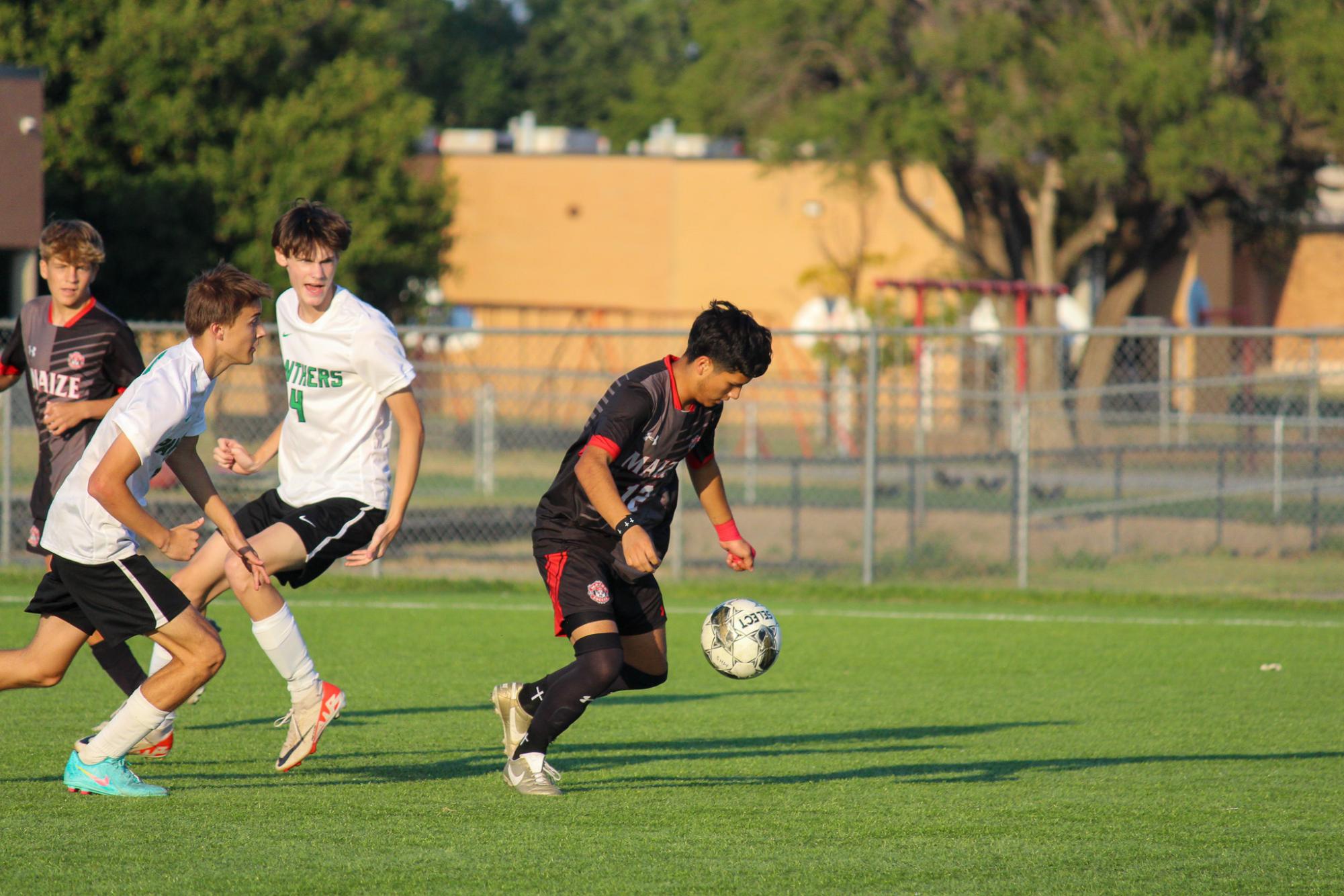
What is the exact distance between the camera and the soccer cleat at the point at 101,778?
5.32 metres

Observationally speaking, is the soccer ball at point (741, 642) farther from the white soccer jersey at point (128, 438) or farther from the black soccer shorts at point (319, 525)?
the white soccer jersey at point (128, 438)

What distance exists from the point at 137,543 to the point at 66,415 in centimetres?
140

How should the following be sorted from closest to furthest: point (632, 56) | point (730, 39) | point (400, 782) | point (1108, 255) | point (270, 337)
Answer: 1. point (400, 782)
2. point (270, 337)
3. point (730, 39)
4. point (1108, 255)
5. point (632, 56)

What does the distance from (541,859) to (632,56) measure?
77812 mm

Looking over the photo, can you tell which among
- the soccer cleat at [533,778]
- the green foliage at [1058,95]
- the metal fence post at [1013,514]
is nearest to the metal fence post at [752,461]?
the metal fence post at [1013,514]

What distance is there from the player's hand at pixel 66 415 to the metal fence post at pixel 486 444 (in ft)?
34.5

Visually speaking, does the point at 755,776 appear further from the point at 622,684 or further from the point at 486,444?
the point at 486,444

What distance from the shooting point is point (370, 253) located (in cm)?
3159

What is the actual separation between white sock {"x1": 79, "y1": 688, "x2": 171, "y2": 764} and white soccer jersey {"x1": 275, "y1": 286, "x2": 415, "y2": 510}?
116 cm

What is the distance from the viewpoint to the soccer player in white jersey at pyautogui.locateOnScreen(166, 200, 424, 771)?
5.85 metres

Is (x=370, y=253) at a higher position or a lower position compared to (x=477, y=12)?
lower

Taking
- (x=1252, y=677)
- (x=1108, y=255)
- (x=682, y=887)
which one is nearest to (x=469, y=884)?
(x=682, y=887)

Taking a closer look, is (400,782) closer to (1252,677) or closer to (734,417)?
(1252,677)

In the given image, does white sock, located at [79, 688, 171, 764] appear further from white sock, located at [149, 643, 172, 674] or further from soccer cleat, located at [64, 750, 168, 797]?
white sock, located at [149, 643, 172, 674]
